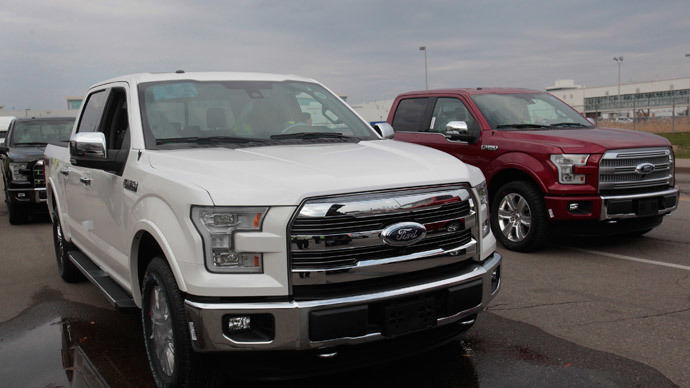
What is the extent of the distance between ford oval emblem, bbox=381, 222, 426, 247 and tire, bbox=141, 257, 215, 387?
3.52 feet

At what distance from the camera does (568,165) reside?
→ 21.6 feet

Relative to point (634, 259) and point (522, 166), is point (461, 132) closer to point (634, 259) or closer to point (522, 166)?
point (522, 166)

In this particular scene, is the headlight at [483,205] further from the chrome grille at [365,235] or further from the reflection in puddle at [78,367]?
the reflection in puddle at [78,367]

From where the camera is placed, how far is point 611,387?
354 cm

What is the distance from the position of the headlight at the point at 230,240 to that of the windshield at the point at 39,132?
9.66 metres

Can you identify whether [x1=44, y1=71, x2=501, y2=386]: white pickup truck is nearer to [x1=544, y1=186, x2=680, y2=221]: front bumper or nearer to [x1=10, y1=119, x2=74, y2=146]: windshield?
[x1=544, y1=186, x2=680, y2=221]: front bumper

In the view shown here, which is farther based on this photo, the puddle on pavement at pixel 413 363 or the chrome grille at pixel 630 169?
the chrome grille at pixel 630 169

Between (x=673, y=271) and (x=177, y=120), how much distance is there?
4.90m

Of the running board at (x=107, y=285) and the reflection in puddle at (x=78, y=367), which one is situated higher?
the running board at (x=107, y=285)

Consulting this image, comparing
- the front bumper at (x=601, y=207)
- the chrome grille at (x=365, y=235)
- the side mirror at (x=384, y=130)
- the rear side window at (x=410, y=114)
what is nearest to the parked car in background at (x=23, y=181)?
the rear side window at (x=410, y=114)

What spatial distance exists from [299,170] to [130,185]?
1196 millimetres

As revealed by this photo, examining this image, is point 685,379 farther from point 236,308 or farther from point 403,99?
point 403,99

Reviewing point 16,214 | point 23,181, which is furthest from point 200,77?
point 16,214

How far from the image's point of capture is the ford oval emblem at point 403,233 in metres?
3.11
